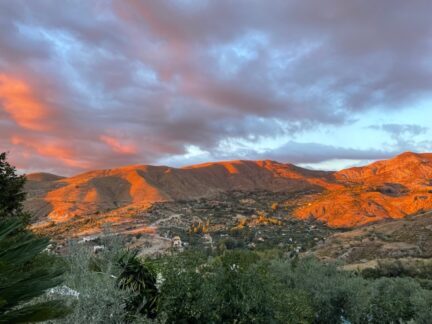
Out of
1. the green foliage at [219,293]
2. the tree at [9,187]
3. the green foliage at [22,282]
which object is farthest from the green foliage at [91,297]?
the tree at [9,187]

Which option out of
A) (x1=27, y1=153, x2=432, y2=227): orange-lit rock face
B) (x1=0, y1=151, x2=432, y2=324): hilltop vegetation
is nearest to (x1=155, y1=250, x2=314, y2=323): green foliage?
(x1=0, y1=151, x2=432, y2=324): hilltop vegetation

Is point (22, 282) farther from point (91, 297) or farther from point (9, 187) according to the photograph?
point (9, 187)

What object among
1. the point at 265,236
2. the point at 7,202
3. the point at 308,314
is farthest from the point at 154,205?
the point at 308,314

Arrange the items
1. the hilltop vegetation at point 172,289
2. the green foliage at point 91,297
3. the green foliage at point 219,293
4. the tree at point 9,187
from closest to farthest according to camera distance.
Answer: the hilltop vegetation at point 172,289 < the green foliage at point 91,297 < the green foliage at point 219,293 < the tree at point 9,187

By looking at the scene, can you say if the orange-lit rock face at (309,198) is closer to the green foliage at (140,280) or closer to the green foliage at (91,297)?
the green foliage at (140,280)

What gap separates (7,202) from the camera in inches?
898

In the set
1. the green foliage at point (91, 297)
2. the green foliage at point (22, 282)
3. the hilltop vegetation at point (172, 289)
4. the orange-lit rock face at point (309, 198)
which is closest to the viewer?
the green foliage at point (22, 282)

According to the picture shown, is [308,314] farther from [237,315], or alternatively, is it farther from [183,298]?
[183,298]

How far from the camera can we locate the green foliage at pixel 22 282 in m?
3.91

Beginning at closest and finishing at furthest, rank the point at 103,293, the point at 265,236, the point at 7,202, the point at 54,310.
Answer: the point at 54,310, the point at 103,293, the point at 7,202, the point at 265,236

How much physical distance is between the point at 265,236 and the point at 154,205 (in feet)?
158

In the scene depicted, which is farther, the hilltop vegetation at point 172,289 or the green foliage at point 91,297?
the green foliage at point 91,297

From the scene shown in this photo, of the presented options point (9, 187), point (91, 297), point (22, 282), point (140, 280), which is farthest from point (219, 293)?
point (9, 187)

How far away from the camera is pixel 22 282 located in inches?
169
